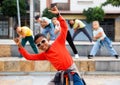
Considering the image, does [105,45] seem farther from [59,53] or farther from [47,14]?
[47,14]

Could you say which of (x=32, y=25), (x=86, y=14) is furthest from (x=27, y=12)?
(x=86, y=14)

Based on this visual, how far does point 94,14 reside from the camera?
37281 mm

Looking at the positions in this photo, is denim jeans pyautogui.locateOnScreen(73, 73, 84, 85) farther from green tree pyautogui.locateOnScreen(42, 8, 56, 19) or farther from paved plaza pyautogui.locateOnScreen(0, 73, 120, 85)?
green tree pyautogui.locateOnScreen(42, 8, 56, 19)

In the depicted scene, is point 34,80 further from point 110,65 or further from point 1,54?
point 1,54

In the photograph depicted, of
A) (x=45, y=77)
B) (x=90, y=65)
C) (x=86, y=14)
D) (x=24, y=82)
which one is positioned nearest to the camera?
(x=24, y=82)

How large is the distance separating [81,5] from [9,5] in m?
6.66

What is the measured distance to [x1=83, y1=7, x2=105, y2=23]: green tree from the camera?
37156 mm

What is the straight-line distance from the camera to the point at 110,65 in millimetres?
11391

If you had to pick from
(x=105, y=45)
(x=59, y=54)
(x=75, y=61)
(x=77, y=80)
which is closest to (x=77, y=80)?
(x=77, y=80)

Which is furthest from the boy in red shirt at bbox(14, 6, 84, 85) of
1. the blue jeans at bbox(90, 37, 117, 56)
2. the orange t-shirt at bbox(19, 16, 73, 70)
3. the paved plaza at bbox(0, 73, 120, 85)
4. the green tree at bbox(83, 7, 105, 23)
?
the green tree at bbox(83, 7, 105, 23)

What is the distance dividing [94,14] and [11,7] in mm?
7137

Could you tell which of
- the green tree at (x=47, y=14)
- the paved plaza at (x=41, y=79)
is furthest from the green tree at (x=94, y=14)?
the paved plaza at (x=41, y=79)

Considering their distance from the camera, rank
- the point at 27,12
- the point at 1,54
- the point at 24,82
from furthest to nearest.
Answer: the point at 27,12, the point at 1,54, the point at 24,82

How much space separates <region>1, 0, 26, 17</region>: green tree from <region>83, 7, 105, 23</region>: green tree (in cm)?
564
